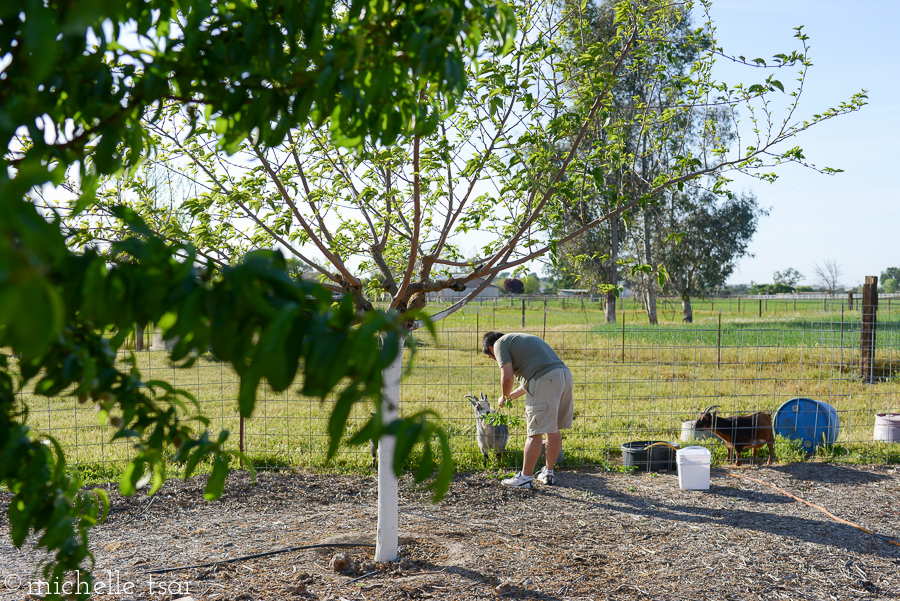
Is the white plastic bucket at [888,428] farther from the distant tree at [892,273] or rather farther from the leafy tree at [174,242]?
the distant tree at [892,273]

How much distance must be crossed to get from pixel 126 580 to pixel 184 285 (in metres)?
3.52

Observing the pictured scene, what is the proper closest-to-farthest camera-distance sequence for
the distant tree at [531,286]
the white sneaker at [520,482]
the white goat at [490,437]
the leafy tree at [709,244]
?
the white sneaker at [520,482] < the white goat at [490,437] < the leafy tree at [709,244] < the distant tree at [531,286]

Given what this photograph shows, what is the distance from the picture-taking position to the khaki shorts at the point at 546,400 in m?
5.75

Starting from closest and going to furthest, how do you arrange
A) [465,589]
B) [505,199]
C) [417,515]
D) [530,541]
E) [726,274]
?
[465,589] < [505,199] < [530,541] < [417,515] < [726,274]

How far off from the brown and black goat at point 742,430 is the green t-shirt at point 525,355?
5.48 ft

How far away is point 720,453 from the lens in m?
6.70

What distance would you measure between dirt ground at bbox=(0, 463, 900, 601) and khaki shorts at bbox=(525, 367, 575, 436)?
0.54m

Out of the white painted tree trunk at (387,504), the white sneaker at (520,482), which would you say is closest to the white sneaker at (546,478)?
the white sneaker at (520,482)

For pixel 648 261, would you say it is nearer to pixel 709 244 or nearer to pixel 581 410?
pixel 709 244

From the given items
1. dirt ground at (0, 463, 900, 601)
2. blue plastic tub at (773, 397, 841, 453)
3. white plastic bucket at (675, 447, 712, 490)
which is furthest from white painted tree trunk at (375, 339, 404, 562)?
blue plastic tub at (773, 397, 841, 453)

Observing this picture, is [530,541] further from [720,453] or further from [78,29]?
[78,29]

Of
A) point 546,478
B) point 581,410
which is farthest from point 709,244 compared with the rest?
point 546,478

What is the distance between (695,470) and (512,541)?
2.11 metres

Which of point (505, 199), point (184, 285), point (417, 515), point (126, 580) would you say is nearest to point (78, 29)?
point (184, 285)
